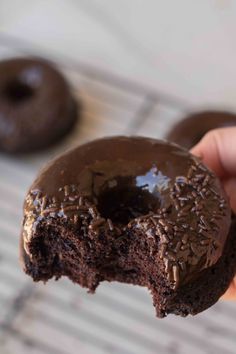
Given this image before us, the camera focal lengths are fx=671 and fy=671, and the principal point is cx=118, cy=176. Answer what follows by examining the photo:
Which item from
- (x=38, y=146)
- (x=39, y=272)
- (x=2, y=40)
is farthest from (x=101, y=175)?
(x=2, y=40)

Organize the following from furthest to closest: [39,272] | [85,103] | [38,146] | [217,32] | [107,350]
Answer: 1. [217,32]
2. [85,103]
3. [38,146]
4. [107,350]
5. [39,272]

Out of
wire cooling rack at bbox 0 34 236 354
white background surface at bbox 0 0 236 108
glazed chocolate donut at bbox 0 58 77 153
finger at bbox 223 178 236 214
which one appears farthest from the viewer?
white background surface at bbox 0 0 236 108

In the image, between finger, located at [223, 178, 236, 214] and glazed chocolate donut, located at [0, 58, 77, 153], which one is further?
glazed chocolate donut, located at [0, 58, 77, 153]

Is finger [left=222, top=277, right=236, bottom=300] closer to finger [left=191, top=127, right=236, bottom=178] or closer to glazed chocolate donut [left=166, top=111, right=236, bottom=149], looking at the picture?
finger [left=191, top=127, right=236, bottom=178]

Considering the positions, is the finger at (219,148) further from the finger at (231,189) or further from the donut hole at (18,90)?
the donut hole at (18,90)

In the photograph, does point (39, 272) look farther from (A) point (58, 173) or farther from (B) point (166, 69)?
(B) point (166, 69)

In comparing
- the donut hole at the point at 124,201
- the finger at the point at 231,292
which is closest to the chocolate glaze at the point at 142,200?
the donut hole at the point at 124,201

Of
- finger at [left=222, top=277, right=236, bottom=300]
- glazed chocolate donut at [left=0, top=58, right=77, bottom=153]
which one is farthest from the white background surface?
finger at [left=222, top=277, right=236, bottom=300]

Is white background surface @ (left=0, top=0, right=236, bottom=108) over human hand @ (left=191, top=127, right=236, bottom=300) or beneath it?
beneath
